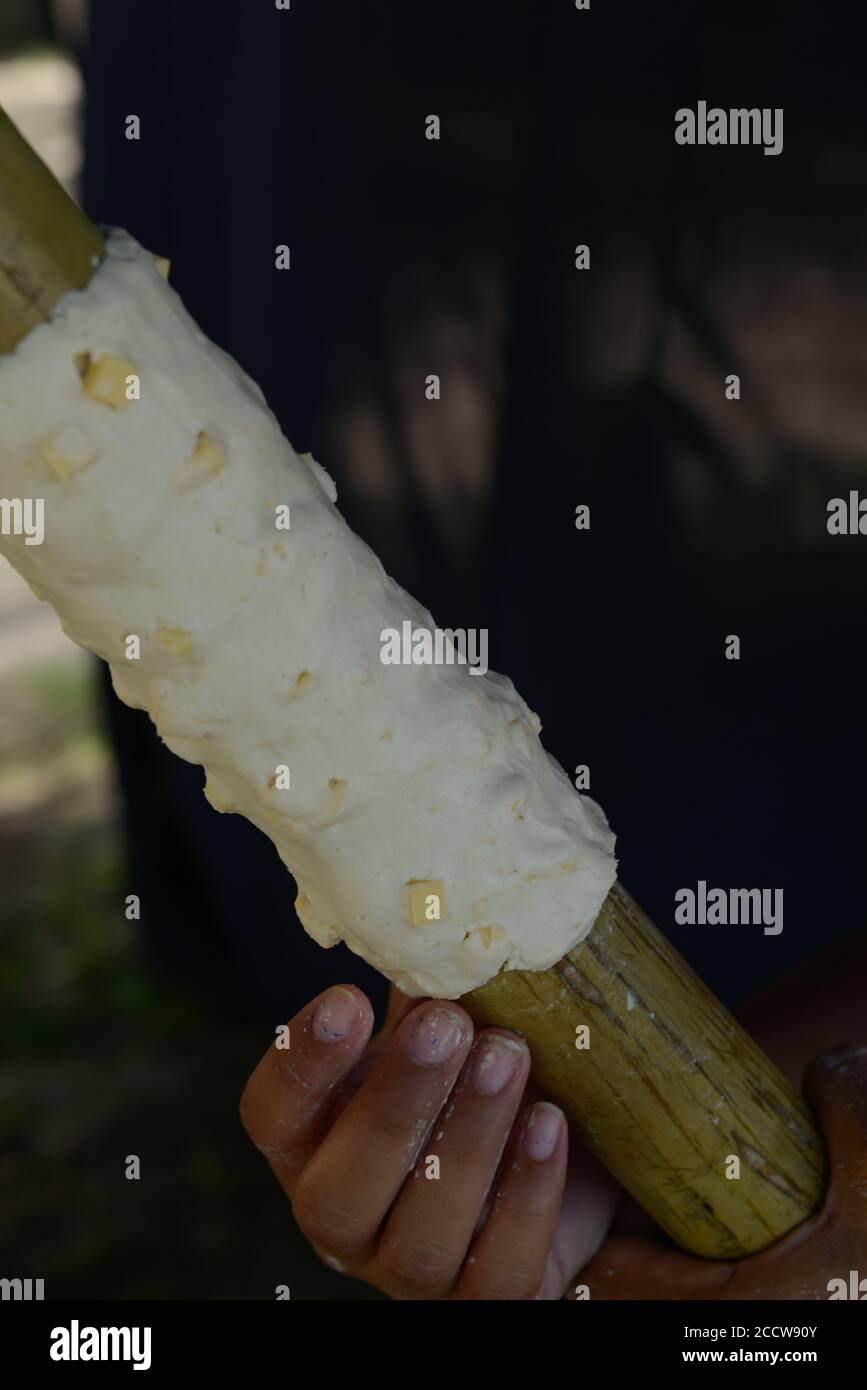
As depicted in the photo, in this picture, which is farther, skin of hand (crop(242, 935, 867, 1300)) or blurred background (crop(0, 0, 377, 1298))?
blurred background (crop(0, 0, 377, 1298))

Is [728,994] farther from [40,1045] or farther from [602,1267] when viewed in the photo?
[40,1045]

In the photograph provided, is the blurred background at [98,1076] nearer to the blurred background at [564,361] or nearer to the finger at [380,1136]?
the blurred background at [564,361]

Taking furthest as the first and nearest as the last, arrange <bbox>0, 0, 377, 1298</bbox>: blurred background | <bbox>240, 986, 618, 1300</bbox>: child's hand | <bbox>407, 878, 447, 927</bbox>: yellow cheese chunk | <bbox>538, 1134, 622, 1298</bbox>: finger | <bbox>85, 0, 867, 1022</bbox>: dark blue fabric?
1. <bbox>0, 0, 377, 1298</bbox>: blurred background
2. <bbox>85, 0, 867, 1022</bbox>: dark blue fabric
3. <bbox>538, 1134, 622, 1298</bbox>: finger
4. <bbox>240, 986, 618, 1300</bbox>: child's hand
5. <bbox>407, 878, 447, 927</bbox>: yellow cheese chunk

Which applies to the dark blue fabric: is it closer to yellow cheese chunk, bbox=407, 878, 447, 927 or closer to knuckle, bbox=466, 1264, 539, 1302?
knuckle, bbox=466, 1264, 539, 1302

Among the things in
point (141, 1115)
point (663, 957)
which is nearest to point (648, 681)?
point (663, 957)

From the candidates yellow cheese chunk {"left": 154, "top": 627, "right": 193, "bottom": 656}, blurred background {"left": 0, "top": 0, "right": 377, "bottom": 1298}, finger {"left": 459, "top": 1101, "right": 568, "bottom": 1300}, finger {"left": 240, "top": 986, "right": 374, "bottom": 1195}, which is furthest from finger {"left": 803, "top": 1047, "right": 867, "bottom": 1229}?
blurred background {"left": 0, "top": 0, "right": 377, "bottom": 1298}
